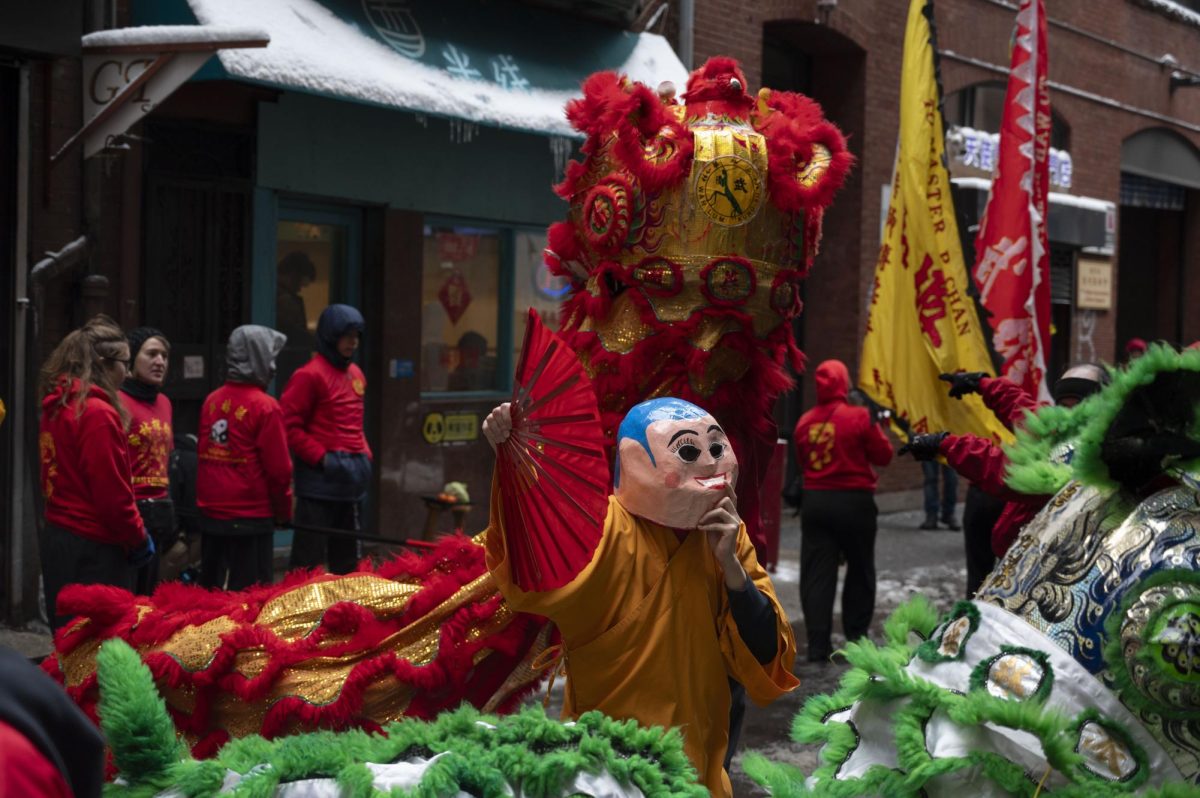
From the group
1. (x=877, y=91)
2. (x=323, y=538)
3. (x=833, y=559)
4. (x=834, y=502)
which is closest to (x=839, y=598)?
(x=833, y=559)

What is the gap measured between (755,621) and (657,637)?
0.22 meters

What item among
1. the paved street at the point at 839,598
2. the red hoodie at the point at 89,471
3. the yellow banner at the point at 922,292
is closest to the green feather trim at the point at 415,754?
the paved street at the point at 839,598

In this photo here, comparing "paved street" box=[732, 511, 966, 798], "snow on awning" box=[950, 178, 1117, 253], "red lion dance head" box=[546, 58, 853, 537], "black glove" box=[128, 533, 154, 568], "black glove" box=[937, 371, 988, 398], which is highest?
"snow on awning" box=[950, 178, 1117, 253]

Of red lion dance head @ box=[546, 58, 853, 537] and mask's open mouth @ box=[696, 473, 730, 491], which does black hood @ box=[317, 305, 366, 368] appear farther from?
mask's open mouth @ box=[696, 473, 730, 491]

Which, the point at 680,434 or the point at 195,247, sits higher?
the point at 195,247

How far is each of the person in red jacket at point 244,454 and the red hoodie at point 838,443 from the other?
2979 mm

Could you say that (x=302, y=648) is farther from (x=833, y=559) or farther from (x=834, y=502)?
(x=833, y=559)

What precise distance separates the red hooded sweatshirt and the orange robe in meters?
1.01

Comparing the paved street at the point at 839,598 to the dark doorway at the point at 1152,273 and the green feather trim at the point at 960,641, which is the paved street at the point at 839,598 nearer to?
the green feather trim at the point at 960,641

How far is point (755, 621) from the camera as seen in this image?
3.13m

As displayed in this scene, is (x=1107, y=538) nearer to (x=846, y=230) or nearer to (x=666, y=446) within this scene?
(x=666, y=446)

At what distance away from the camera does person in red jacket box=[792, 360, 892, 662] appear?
26.1ft

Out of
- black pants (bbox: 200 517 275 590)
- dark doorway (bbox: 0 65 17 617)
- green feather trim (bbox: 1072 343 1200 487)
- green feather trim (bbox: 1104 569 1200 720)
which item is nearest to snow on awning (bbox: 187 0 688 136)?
dark doorway (bbox: 0 65 17 617)

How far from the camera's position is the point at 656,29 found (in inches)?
480
